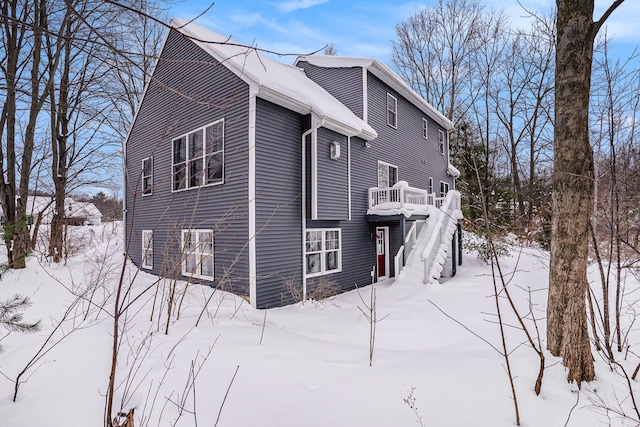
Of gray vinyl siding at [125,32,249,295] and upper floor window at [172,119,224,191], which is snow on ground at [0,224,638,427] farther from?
upper floor window at [172,119,224,191]

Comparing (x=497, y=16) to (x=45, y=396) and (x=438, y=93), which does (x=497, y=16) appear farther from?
(x=45, y=396)

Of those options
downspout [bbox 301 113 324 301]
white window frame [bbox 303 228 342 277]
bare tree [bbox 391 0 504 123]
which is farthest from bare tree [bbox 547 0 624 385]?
bare tree [bbox 391 0 504 123]

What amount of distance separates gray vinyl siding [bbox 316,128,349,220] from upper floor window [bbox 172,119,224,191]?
8.29 feet

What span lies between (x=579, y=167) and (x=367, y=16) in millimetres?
4845

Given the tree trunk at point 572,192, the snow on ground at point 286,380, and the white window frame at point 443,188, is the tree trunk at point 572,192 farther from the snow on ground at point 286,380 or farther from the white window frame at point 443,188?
the white window frame at point 443,188

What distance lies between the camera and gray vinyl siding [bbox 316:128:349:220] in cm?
883

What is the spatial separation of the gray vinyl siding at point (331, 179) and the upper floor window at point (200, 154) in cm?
253

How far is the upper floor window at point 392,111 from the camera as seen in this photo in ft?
41.9

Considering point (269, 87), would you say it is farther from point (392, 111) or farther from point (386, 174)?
point (392, 111)

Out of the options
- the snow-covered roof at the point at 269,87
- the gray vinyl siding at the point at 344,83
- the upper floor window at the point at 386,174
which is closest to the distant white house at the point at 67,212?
the snow-covered roof at the point at 269,87

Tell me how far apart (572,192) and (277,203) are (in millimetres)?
5895

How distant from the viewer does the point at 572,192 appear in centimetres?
338

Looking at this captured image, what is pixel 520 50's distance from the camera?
1964cm

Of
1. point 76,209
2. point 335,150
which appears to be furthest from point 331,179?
point 76,209
